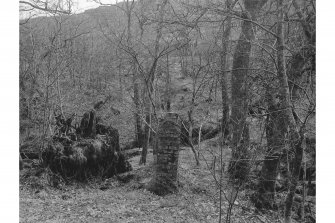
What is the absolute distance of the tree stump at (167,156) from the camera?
7621 millimetres

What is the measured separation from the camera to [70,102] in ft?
42.4

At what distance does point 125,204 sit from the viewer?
709 cm

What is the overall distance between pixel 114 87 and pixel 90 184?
9.11 metres

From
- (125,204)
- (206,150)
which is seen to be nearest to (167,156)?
(206,150)

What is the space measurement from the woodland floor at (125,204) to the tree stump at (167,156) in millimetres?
239

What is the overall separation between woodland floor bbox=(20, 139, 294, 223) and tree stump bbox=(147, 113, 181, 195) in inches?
9.4

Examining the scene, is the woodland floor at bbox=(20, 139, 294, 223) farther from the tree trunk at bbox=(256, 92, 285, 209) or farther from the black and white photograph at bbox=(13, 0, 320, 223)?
the tree trunk at bbox=(256, 92, 285, 209)

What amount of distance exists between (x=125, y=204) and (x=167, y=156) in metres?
1.54

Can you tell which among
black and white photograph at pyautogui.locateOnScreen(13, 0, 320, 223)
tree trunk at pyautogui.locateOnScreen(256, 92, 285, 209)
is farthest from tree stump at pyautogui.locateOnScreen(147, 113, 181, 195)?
tree trunk at pyautogui.locateOnScreen(256, 92, 285, 209)

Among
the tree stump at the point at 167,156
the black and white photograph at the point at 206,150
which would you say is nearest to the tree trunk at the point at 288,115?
the black and white photograph at the point at 206,150

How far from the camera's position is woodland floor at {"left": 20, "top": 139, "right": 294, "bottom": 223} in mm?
6297

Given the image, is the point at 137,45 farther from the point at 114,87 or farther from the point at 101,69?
the point at 101,69

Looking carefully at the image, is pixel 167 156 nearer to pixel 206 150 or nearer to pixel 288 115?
pixel 206 150

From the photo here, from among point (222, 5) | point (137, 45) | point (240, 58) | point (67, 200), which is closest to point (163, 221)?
point (67, 200)
